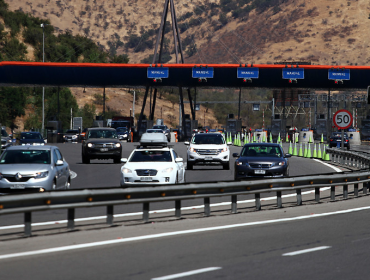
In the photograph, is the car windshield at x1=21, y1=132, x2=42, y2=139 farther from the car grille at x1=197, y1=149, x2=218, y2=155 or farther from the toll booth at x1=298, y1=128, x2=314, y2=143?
the toll booth at x1=298, y1=128, x2=314, y2=143

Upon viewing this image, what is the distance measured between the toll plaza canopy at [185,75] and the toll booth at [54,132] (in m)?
3.92

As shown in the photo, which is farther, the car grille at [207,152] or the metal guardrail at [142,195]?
the car grille at [207,152]

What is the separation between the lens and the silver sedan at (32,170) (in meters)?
16.9

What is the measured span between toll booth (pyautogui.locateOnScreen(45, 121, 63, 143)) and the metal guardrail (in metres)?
49.1

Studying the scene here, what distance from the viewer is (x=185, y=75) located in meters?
65.2

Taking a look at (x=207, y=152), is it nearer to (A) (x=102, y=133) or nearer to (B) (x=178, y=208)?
(A) (x=102, y=133)

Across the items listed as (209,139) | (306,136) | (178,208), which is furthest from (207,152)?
(306,136)

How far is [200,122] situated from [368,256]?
139 meters

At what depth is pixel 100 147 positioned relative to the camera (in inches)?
1312

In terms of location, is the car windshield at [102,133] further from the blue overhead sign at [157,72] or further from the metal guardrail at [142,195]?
the blue overhead sign at [157,72]

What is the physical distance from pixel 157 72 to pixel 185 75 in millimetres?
4674

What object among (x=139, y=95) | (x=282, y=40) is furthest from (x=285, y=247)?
(x=282, y=40)

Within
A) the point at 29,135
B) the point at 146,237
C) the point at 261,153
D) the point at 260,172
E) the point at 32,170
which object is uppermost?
the point at 261,153

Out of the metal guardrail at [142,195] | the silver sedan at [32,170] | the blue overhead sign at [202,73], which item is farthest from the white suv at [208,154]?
the blue overhead sign at [202,73]
